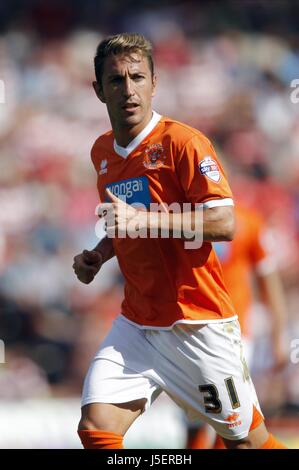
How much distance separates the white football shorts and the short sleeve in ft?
1.87

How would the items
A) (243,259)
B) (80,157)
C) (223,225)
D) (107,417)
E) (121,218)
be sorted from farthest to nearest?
(80,157), (243,259), (107,417), (223,225), (121,218)

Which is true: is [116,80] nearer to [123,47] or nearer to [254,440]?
[123,47]

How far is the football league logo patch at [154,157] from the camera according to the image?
3.72m

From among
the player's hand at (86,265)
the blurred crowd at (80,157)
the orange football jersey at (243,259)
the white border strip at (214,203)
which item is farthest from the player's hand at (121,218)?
the blurred crowd at (80,157)

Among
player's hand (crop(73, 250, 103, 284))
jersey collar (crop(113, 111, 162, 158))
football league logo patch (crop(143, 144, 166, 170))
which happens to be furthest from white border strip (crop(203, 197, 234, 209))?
player's hand (crop(73, 250, 103, 284))

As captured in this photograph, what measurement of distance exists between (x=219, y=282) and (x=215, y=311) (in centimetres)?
14

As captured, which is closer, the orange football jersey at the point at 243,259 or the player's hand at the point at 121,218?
the player's hand at the point at 121,218

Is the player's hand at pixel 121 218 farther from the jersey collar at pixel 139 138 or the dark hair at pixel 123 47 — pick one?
the dark hair at pixel 123 47

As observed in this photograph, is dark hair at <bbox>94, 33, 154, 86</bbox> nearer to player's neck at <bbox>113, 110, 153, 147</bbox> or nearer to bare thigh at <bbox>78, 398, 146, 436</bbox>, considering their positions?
player's neck at <bbox>113, 110, 153, 147</bbox>

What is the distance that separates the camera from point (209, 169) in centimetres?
358

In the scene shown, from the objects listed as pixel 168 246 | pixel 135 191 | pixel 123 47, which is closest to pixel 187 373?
pixel 168 246

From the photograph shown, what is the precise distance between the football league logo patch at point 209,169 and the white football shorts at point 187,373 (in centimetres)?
66

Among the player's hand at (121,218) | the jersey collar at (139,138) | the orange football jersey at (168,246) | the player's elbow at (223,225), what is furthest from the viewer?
the jersey collar at (139,138)

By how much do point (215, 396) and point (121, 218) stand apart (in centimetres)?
96
